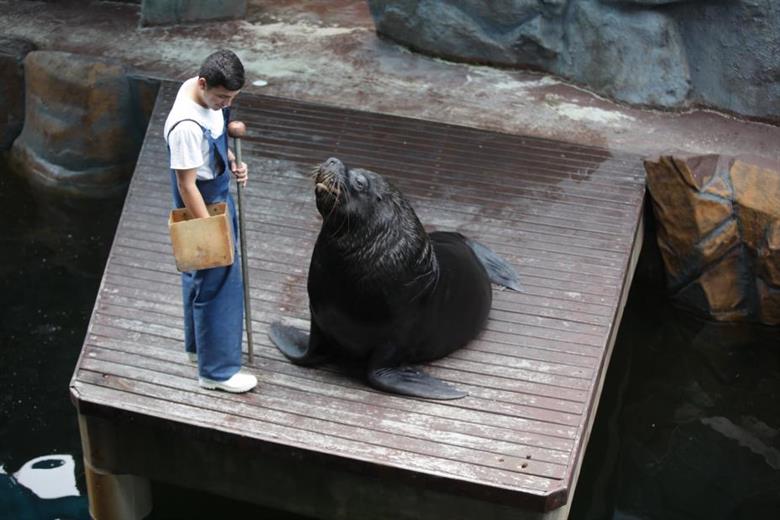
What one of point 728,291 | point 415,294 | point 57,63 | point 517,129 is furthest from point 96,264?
point 728,291

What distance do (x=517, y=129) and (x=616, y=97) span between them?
0.82 meters

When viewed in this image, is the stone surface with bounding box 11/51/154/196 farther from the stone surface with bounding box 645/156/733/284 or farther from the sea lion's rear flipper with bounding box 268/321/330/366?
the stone surface with bounding box 645/156/733/284

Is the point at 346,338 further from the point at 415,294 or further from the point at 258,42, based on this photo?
the point at 258,42

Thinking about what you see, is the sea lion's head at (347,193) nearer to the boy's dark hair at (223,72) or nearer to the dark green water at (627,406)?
the boy's dark hair at (223,72)

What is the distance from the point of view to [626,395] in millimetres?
6066

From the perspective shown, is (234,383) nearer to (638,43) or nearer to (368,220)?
(368,220)

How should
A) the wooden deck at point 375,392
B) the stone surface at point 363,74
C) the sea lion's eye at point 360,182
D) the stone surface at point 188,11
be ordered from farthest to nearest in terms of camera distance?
the stone surface at point 188,11 → the stone surface at point 363,74 → the sea lion's eye at point 360,182 → the wooden deck at point 375,392

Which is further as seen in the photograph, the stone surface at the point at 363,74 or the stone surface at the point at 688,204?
the stone surface at the point at 363,74

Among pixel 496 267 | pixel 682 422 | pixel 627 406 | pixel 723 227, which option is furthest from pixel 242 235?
pixel 723 227

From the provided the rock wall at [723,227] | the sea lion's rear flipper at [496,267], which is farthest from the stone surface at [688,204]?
the sea lion's rear flipper at [496,267]

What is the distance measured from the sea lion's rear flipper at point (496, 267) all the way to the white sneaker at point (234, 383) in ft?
4.57

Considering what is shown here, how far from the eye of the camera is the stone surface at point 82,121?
23.7 feet

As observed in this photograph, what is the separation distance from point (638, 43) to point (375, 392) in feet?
11.7

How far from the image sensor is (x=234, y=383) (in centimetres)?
439
